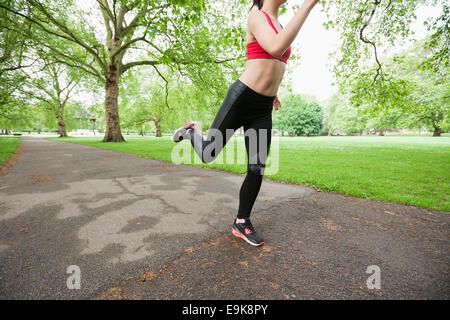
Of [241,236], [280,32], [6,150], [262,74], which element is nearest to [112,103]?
[6,150]

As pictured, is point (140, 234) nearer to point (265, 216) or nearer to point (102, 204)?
point (102, 204)

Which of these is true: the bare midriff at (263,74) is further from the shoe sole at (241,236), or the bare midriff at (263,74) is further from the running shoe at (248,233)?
the shoe sole at (241,236)

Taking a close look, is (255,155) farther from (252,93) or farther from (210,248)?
(210,248)

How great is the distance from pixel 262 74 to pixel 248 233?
1.53m

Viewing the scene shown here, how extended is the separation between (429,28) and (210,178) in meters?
9.11

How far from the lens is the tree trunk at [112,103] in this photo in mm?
14859

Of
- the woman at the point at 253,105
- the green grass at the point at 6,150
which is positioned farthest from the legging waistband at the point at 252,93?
the green grass at the point at 6,150

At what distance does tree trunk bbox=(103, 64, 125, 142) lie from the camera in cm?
1486

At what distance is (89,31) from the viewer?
12922 mm

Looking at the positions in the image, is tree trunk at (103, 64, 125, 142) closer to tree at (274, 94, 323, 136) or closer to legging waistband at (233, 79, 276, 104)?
legging waistband at (233, 79, 276, 104)

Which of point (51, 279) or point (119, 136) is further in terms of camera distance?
point (119, 136)

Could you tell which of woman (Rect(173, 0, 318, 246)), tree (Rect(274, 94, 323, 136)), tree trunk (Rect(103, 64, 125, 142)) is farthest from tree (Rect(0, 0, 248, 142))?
tree (Rect(274, 94, 323, 136))

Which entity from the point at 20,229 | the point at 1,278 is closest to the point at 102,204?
the point at 20,229
